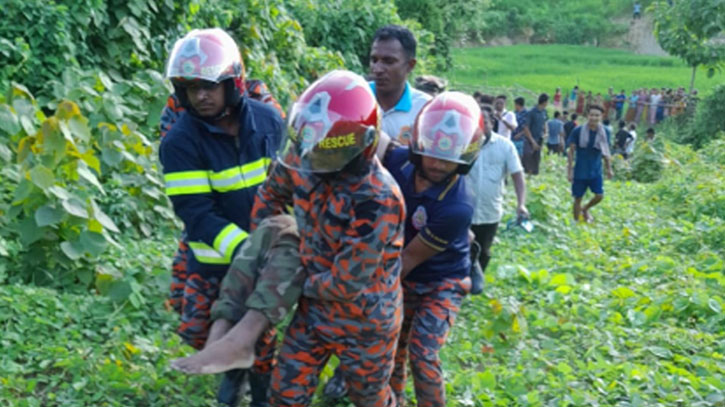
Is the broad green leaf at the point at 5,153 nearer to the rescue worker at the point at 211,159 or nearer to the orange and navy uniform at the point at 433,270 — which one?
the rescue worker at the point at 211,159

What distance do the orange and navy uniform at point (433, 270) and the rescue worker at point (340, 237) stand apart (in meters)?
0.44

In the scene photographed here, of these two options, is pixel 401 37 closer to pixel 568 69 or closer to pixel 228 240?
pixel 228 240

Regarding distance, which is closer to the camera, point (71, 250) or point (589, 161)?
point (71, 250)

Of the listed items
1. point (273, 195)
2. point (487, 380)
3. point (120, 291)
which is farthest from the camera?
point (120, 291)

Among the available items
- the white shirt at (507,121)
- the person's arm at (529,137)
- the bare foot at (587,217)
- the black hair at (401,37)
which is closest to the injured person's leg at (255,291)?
the black hair at (401,37)

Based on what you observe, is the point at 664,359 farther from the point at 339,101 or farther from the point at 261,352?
the point at 339,101

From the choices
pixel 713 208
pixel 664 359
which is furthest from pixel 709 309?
pixel 713 208

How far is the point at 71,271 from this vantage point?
5559 millimetres

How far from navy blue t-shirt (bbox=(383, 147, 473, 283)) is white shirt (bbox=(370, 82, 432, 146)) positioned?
0.79 meters

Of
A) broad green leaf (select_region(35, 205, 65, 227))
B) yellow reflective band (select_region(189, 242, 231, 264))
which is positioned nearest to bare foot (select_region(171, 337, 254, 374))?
yellow reflective band (select_region(189, 242, 231, 264))

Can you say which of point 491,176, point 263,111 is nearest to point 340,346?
point 263,111

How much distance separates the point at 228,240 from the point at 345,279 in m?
0.70

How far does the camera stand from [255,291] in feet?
10.6

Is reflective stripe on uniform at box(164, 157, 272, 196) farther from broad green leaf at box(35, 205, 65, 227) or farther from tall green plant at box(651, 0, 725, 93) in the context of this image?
tall green plant at box(651, 0, 725, 93)
